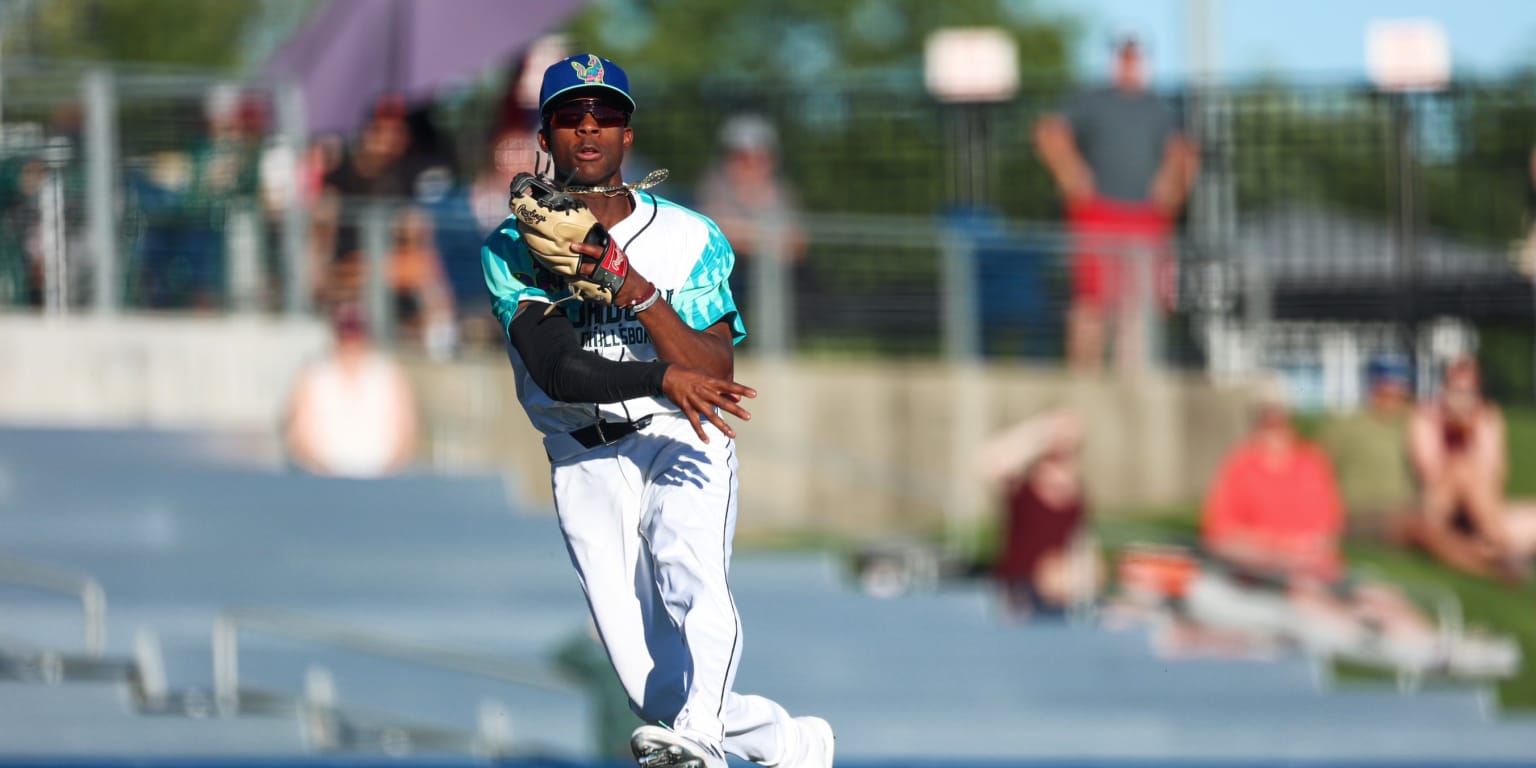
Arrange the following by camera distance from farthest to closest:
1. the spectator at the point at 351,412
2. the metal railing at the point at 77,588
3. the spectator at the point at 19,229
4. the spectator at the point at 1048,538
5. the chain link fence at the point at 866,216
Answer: the chain link fence at the point at 866,216 < the spectator at the point at 19,229 < the spectator at the point at 1048,538 < the spectator at the point at 351,412 < the metal railing at the point at 77,588

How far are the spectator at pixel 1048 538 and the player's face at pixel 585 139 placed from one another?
26.8ft

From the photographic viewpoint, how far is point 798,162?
56.1 feet

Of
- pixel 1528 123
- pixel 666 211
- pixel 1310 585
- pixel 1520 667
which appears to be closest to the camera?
pixel 666 211

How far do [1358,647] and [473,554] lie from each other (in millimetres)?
4813

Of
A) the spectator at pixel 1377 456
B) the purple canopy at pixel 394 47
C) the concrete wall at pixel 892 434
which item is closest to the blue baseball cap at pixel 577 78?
the purple canopy at pixel 394 47

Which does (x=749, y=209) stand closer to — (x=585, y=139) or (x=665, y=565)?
(x=665, y=565)

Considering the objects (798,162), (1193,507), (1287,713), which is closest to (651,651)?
(1287,713)

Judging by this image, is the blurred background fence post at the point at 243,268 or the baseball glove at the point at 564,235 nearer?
the baseball glove at the point at 564,235

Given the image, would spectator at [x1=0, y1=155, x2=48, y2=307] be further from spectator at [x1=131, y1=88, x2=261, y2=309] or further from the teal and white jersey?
the teal and white jersey

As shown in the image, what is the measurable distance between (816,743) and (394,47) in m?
6.57

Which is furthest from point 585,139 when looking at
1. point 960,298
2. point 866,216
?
point 866,216

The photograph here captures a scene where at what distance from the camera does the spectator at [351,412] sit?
38.7 ft

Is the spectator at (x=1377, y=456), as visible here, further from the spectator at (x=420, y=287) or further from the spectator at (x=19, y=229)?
the spectator at (x=19, y=229)

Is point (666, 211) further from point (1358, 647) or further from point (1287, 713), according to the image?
point (1358, 647)
